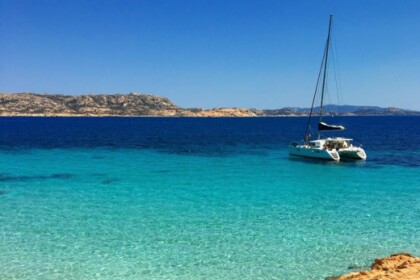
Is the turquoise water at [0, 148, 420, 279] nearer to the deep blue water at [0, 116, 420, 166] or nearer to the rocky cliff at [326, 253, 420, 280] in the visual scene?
the rocky cliff at [326, 253, 420, 280]

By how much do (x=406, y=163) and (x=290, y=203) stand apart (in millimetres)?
24638

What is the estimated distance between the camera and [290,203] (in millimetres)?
23938

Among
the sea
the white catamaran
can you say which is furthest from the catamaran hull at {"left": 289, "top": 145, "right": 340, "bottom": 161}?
the sea

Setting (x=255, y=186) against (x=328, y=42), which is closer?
(x=255, y=186)

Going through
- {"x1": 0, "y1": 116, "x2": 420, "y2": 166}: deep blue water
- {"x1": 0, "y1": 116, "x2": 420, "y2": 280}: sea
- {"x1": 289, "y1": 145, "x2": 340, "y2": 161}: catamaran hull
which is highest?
{"x1": 289, "y1": 145, "x2": 340, "y2": 161}: catamaran hull

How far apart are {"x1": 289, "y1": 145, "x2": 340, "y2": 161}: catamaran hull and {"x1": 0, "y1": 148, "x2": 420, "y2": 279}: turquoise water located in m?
9.40

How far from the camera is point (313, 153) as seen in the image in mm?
47125

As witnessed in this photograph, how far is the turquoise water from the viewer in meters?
14.5

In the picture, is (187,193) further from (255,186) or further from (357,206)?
(357,206)

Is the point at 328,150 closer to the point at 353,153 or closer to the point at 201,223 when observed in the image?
the point at 353,153

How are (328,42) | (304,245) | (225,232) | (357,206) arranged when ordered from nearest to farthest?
(304,245) → (225,232) → (357,206) → (328,42)

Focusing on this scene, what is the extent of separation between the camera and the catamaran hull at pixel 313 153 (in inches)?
1784

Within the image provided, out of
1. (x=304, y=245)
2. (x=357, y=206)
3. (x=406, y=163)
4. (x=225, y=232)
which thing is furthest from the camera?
(x=406, y=163)

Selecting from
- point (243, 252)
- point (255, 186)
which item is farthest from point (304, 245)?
point (255, 186)
